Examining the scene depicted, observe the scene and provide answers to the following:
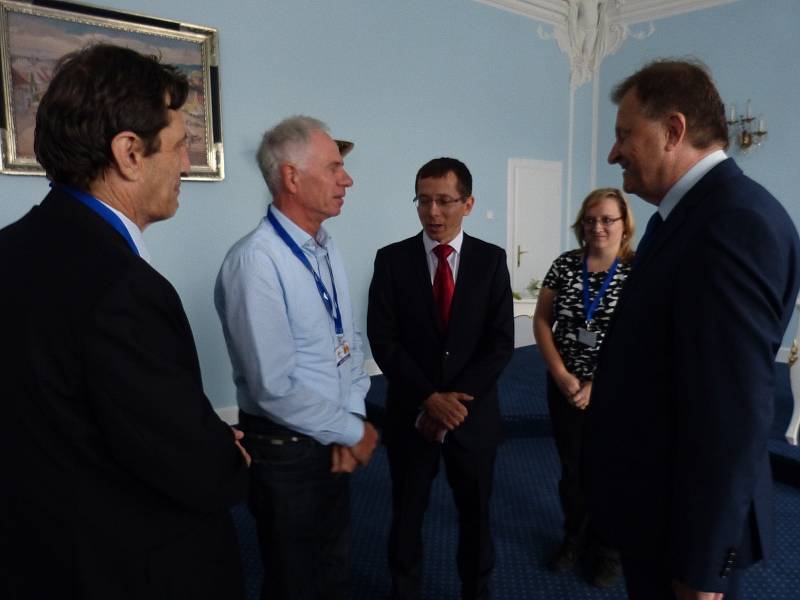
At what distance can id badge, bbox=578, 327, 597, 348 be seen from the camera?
7.06 ft

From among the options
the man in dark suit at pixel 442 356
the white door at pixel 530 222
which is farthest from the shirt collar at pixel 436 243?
the white door at pixel 530 222

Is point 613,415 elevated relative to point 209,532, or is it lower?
elevated

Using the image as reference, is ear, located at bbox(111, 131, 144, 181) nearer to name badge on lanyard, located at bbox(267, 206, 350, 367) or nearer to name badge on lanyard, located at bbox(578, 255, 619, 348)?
name badge on lanyard, located at bbox(267, 206, 350, 367)

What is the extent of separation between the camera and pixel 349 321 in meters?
1.77

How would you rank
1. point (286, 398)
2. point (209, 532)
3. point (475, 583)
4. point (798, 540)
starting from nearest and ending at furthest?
point (209, 532) < point (286, 398) < point (475, 583) < point (798, 540)

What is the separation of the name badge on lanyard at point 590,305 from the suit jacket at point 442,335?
0.36 meters

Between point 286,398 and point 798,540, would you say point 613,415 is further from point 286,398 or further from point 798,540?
point 798,540

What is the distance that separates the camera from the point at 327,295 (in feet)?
5.28

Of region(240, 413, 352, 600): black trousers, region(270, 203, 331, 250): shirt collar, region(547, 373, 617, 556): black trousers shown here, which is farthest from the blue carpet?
region(270, 203, 331, 250): shirt collar

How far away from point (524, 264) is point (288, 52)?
3.37 meters

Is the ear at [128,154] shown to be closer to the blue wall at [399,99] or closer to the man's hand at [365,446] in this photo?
the man's hand at [365,446]

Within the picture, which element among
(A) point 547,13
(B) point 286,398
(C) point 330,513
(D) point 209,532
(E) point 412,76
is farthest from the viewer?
(A) point 547,13

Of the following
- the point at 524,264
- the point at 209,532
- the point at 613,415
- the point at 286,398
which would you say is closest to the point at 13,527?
the point at 209,532

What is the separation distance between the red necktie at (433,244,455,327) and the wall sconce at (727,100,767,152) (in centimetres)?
511
